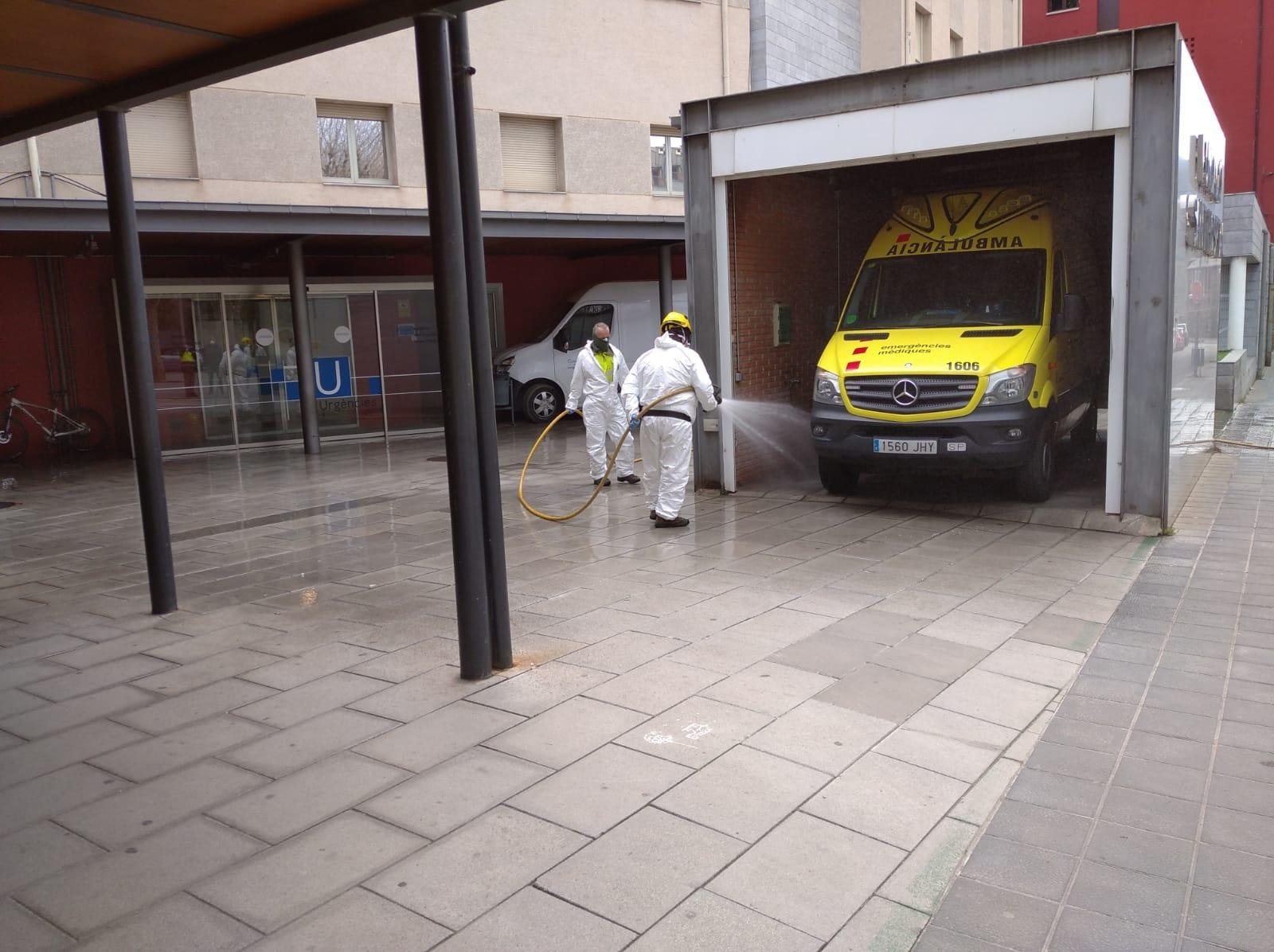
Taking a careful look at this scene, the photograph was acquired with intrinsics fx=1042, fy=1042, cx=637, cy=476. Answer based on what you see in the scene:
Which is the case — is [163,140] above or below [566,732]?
above

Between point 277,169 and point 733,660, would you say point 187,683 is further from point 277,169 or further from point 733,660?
point 277,169

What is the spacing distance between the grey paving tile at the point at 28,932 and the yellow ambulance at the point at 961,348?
7.27 meters

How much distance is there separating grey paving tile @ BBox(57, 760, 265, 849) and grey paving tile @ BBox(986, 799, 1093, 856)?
285 centimetres

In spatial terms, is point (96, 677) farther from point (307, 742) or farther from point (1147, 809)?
point (1147, 809)

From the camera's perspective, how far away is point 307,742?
4566 mm

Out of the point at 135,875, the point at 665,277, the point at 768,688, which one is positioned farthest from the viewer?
the point at 665,277

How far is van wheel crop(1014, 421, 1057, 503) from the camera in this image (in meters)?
8.99

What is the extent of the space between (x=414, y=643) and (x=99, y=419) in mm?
12976

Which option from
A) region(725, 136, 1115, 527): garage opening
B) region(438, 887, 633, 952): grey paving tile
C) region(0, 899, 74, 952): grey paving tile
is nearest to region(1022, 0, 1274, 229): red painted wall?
region(725, 136, 1115, 527): garage opening

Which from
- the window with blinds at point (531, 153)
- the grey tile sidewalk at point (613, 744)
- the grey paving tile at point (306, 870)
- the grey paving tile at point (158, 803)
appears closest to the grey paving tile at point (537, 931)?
the grey tile sidewalk at point (613, 744)

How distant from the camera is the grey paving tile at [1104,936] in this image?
2959 millimetres

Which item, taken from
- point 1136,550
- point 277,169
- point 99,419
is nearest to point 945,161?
point 1136,550

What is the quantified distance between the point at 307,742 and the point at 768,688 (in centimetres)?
214

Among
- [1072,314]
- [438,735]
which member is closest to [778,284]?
[1072,314]
